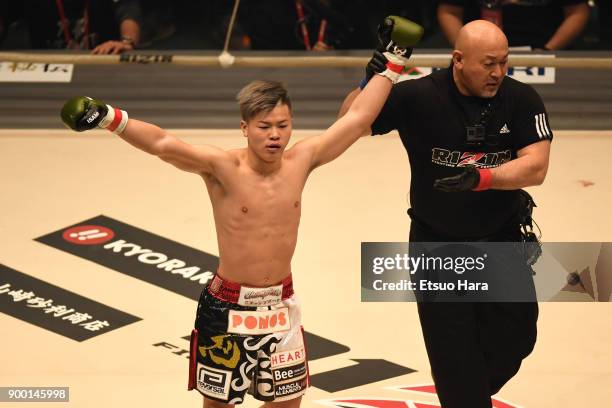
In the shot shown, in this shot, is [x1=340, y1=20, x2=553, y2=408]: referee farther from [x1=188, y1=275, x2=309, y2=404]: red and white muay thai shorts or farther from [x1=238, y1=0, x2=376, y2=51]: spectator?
[x1=238, y1=0, x2=376, y2=51]: spectator

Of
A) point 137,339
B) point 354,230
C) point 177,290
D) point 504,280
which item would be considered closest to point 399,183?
point 354,230

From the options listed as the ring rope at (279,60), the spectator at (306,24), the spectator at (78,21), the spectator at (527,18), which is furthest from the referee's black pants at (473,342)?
the spectator at (78,21)

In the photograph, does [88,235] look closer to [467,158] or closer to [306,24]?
[306,24]

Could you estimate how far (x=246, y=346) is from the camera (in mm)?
3869

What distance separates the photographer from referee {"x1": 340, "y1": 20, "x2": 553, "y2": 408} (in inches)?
157

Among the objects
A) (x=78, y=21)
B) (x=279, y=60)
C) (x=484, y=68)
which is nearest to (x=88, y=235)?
(x=279, y=60)

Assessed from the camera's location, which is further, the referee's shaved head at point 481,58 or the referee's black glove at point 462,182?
the referee's shaved head at point 481,58

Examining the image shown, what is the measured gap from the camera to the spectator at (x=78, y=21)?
7.69 m

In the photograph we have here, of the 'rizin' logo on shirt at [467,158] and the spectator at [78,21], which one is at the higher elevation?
the spectator at [78,21]

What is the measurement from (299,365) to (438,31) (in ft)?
15.1

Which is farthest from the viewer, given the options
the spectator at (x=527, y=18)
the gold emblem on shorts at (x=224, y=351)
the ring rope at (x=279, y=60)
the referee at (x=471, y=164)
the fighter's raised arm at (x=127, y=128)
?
the spectator at (x=527, y=18)

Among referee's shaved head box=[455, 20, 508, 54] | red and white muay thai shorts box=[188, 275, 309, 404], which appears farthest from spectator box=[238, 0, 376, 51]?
red and white muay thai shorts box=[188, 275, 309, 404]

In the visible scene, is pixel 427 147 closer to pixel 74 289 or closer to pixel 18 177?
pixel 74 289

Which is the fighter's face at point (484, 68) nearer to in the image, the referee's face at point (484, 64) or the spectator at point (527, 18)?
the referee's face at point (484, 64)
